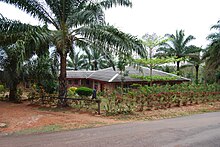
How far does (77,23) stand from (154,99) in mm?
6068

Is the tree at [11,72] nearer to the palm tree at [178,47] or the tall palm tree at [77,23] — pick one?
the tall palm tree at [77,23]

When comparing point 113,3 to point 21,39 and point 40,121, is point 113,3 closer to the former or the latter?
point 21,39

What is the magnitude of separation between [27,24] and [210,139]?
9803 mm

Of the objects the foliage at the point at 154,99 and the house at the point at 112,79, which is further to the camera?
the house at the point at 112,79

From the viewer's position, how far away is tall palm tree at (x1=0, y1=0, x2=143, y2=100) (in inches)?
400

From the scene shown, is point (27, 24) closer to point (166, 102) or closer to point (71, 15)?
point (71, 15)

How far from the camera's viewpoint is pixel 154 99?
38.6ft

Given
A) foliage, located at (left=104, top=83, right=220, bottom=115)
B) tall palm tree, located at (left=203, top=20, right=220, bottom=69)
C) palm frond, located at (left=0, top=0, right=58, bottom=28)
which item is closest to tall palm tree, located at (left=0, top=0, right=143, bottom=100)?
palm frond, located at (left=0, top=0, right=58, bottom=28)

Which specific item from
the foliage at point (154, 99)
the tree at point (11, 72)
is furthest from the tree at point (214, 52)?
the tree at point (11, 72)

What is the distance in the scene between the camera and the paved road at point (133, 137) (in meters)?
5.87

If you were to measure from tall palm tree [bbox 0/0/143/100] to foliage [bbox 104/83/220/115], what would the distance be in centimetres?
277

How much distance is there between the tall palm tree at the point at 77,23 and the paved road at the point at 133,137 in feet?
13.3

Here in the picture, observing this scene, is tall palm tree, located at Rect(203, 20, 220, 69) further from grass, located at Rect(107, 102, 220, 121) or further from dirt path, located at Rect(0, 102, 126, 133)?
dirt path, located at Rect(0, 102, 126, 133)

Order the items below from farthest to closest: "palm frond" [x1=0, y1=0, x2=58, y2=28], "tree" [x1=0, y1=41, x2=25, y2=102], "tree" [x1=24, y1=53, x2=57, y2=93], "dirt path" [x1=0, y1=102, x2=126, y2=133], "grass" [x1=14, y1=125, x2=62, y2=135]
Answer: "tree" [x1=24, y1=53, x2=57, y2=93] < "tree" [x1=0, y1=41, x2=25, y2=102] < "palm frond" [x1=0, y1=0, x2=58, y2=28] < "dirt path" [x1=0, y1=102, x2=126, y2=133] < "grass" [x1=14, y1=125, x2=62, y2=135]
